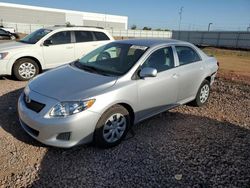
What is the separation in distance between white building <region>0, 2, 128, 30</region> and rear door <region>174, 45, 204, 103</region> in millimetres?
54542

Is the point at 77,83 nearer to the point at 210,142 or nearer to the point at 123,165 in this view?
the point at 123,165

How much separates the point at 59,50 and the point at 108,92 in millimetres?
4977

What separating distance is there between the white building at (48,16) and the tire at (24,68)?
167 feet

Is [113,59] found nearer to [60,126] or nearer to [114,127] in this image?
[114,127]

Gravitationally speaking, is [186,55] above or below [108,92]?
above

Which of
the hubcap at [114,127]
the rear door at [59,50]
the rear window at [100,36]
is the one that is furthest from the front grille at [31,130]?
the rear window at [100,36]

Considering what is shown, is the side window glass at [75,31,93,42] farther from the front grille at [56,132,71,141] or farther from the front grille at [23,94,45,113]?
the front grille at [56,132,71,141]

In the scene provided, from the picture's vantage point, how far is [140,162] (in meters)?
3.53

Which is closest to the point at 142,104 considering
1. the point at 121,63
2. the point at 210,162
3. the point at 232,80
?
the point at 121,63

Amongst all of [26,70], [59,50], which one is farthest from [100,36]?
[26,70]

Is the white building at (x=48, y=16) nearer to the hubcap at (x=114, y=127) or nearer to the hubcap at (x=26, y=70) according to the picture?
the hubcap at (x=26, y=70)

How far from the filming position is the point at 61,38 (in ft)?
26.7

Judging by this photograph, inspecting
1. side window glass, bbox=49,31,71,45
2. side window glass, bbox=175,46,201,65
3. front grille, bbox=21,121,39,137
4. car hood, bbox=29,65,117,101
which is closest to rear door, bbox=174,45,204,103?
side window glass, bbox=175,46,201,65

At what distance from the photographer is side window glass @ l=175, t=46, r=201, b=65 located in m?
5.01
